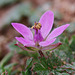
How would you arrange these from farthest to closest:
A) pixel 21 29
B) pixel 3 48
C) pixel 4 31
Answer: pixel 4 31 → pixel 3 48 → pixel 21 29

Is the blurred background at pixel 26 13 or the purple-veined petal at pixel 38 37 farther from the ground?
the purple-veined petal at pixel 38 37

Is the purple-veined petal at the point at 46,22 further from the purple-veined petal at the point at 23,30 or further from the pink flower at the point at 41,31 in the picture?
the purple-veined petal at the point at 23,30

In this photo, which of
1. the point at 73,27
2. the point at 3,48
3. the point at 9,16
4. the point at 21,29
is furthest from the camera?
the point at 9,16

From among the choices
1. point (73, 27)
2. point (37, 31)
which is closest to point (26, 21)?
point (73, 27)

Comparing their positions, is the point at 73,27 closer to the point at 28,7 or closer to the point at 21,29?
the point at 21,29

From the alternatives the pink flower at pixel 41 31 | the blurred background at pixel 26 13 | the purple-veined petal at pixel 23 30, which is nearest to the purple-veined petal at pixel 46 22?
the pink flower at pixel 41 31

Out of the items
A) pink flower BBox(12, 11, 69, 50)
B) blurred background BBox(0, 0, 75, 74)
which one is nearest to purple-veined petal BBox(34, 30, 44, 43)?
pink flower BBox(12, 11, 69, 50)
